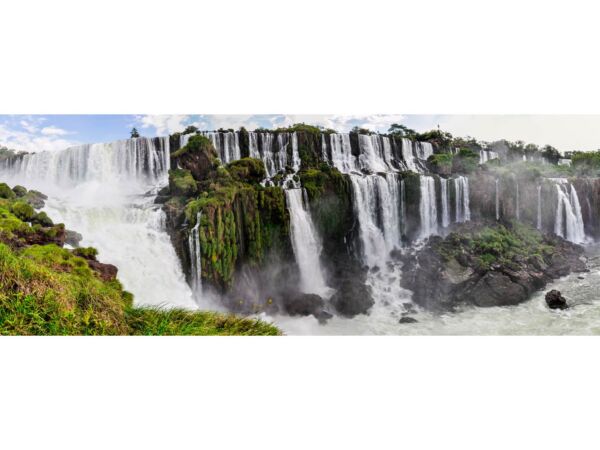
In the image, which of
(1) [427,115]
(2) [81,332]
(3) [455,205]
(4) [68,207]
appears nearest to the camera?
(2) [81,332]

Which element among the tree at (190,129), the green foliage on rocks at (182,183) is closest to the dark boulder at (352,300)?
the green foliage on rocks at (182,183)

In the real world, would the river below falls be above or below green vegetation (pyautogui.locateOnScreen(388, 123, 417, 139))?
below

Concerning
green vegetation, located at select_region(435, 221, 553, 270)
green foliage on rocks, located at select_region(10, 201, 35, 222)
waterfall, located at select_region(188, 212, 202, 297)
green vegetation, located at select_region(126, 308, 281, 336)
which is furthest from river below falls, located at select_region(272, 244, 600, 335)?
green foliage on rocks, located at select_region(10, 201, 35, 222)

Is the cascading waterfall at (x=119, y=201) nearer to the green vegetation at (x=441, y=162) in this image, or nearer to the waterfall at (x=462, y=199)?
the green vegetation at (x=441, y=162)

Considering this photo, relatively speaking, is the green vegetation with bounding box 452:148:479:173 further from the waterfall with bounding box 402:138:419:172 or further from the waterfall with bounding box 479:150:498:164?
the waterfall with bounding box 402:138:419:172

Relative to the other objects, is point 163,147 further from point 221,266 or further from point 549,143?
point 549,143

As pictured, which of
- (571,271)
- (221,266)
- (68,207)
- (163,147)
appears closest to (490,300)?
(571,271)
